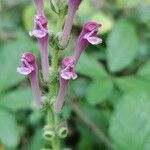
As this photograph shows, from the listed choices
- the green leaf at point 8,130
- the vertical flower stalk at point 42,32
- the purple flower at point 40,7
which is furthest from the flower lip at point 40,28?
the green leaf at point 8,130

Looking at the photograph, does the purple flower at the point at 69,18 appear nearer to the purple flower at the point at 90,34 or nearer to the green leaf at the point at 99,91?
the purple flower at the point at 90,34

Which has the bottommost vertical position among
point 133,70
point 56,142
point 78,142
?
point 78,142

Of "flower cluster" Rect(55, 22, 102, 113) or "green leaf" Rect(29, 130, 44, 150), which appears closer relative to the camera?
"flower cluster" Rect(55, 22, 102, 113)

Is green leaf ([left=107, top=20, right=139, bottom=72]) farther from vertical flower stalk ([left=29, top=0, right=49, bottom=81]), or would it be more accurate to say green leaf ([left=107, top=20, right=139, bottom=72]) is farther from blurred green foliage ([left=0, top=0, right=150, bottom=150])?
vertical flower stalk ([left=29, top=0, right=49, bottom=81])

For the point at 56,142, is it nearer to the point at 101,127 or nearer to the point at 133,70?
the point at 101,127

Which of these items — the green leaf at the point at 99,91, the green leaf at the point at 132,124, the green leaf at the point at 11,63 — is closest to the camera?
the green leaf at the point at 132,124

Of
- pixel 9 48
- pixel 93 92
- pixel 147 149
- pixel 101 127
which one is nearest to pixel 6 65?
pixel 9 48

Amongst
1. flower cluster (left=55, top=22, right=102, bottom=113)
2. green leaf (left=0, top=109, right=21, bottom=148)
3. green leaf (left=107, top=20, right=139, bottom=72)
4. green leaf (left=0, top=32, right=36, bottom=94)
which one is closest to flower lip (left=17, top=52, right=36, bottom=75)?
flower cluster (left=55, top=22, right=102, bottom=113)
